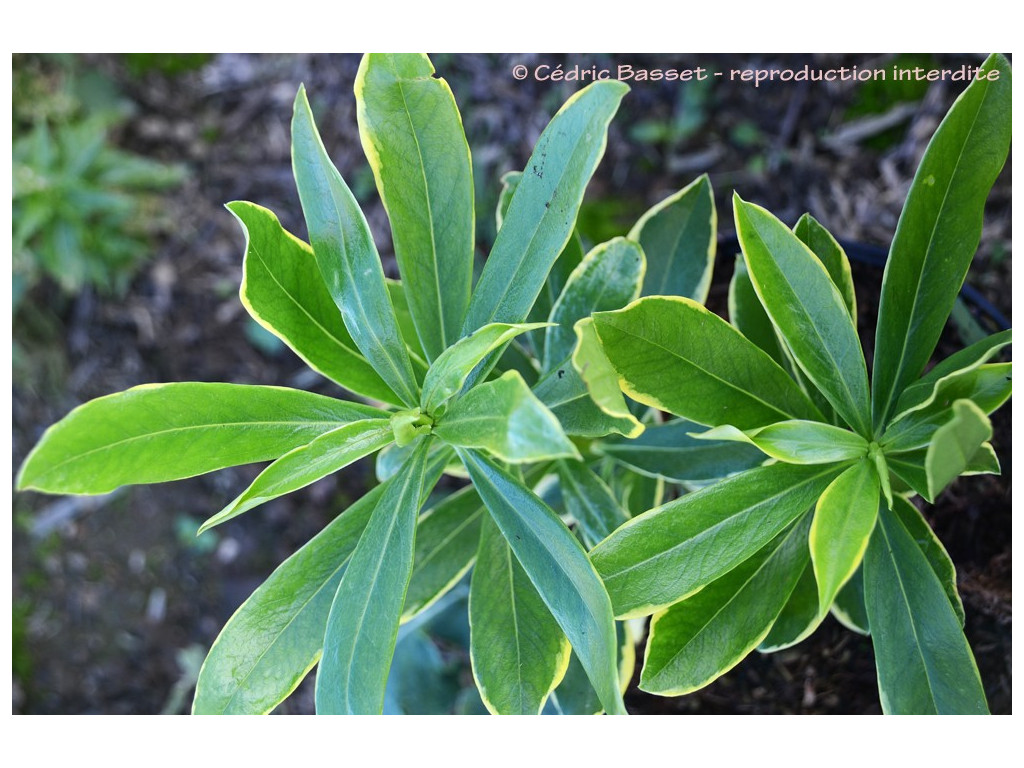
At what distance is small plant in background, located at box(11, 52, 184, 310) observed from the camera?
1.88m

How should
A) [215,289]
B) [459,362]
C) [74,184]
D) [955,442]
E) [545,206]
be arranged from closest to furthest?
[955,442] < [459,362] < [545,206] < [74,184] < [215,289]

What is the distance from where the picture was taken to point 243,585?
2072mm

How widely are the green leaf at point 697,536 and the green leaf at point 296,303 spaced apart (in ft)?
1.02

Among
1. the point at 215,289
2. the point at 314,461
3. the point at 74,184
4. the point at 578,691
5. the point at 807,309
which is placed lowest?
the point at 578,691

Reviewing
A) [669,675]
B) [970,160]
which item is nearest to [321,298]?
[669,675]

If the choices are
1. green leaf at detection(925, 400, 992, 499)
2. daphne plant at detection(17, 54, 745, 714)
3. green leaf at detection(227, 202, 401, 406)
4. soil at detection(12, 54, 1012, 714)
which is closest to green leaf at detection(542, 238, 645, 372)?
daphne plant at detection(17, 54, 745, 714)

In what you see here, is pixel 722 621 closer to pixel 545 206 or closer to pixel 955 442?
pixel 955 442

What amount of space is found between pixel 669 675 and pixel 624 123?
1.44 meters

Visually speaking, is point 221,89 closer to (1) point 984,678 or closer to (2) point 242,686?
(2) point 242,686

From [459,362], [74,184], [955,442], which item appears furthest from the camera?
[74,184]

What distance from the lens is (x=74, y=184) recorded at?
1922mm

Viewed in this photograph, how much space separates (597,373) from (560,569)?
216 mm

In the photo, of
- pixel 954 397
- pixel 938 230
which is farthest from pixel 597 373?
pixel 938 230

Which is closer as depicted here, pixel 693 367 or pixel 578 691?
pixel 693 367
